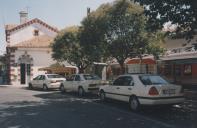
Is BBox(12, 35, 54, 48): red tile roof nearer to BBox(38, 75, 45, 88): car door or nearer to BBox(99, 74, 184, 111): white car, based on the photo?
BBox(38, 75, 45, 88): car door

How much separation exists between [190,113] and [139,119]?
2518mm

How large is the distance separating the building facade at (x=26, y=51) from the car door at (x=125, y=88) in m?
26.9

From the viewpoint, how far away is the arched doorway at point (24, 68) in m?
42.7

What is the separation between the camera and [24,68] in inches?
1688

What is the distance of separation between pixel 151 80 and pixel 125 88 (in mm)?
1368

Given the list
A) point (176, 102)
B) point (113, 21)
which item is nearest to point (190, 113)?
point (176, 102)

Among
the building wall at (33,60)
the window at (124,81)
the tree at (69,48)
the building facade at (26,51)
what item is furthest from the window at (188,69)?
the building wall at (33,60)

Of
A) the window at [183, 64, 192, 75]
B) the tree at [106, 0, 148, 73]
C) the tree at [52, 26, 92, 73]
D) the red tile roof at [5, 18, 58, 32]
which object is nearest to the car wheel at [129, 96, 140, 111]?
the tree at [106, 0, 148, 73]

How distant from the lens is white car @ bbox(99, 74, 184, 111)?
45.2 ft

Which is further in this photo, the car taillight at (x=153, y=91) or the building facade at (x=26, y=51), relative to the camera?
the building facade at (x=26, y=51)

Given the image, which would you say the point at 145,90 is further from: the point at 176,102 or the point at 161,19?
the point at 161,19

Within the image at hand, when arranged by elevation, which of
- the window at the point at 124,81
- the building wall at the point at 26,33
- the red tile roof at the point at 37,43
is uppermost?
the building wall at the point at 26,33

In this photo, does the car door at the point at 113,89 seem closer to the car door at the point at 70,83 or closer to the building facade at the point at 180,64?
the car door at the point at 70,83

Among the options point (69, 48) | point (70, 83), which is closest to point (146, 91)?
point (70, 83)
